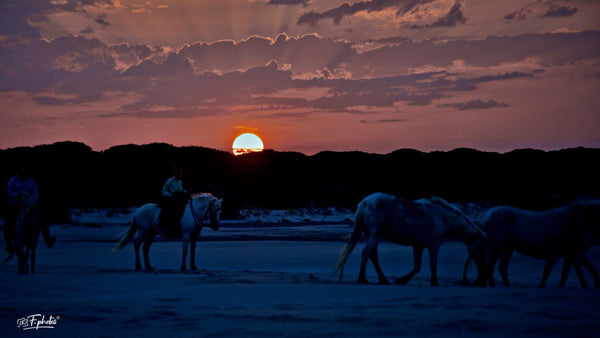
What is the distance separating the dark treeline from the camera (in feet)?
194

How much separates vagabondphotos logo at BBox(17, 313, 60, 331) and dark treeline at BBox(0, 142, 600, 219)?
4772 cm

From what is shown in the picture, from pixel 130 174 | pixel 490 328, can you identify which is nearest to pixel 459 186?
pixel 130 174

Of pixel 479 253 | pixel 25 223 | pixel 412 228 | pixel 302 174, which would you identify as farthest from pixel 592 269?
pixel 302 174

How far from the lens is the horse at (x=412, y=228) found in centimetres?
1164

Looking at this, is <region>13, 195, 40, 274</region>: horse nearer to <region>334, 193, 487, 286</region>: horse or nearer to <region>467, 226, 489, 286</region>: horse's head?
<region>334, 193, 487, 286</region>: horse

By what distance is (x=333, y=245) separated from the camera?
2205 centimetres

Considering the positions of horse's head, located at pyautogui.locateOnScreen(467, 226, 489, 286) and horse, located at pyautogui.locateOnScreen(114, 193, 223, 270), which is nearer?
horse's head, located at pyautogui.locateOnScreen(467, 226, 489, 286)

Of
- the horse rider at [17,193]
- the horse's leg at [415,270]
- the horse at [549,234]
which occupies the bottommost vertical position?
the horse's leg at [415,270]

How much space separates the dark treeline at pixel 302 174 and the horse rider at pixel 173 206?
127 ft

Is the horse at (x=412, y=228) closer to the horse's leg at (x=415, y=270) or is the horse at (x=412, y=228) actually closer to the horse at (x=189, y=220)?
the horse's leg at (x=415, y=270)

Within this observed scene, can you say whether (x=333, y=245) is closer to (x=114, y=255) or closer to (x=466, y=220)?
(x=114, y=255)

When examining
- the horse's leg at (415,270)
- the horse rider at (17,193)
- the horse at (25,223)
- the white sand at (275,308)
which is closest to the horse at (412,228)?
the horse's leg at (415,270)

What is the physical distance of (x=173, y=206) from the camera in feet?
51.1

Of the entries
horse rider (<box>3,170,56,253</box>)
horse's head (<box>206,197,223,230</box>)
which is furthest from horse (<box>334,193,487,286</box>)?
horse rider (<box>3,170,56,253</box>)
